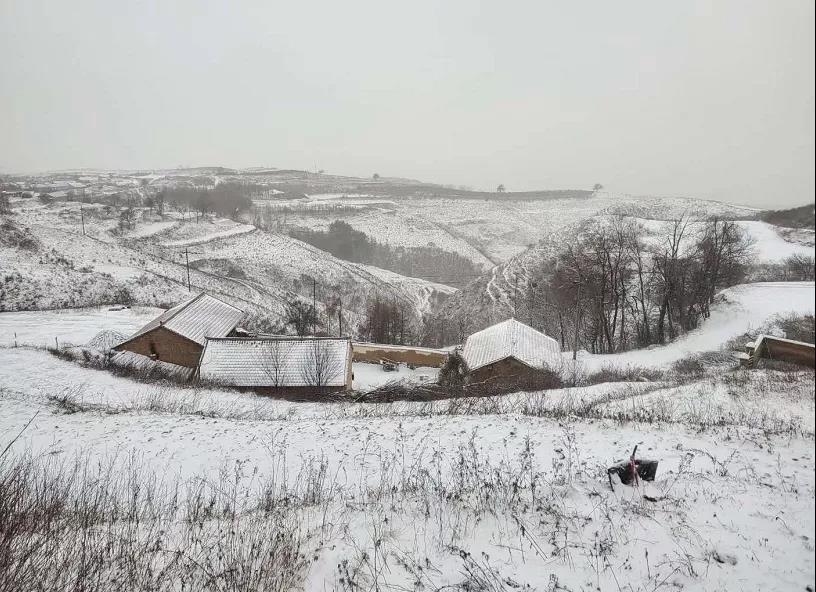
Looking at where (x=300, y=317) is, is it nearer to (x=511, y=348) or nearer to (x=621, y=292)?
(x=511, y=348)

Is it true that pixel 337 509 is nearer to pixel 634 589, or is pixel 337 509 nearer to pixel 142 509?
pixel 142 509

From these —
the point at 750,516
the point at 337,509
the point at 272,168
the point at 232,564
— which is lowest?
the point at 337,509

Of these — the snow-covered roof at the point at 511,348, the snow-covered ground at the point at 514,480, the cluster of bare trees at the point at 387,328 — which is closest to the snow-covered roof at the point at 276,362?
the snow-covered roof at the point at 511,348

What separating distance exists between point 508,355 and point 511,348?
Answer: 19.6 inches

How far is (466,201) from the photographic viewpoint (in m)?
116

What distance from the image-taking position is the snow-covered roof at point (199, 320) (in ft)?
63.3

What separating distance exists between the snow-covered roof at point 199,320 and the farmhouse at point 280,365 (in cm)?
237

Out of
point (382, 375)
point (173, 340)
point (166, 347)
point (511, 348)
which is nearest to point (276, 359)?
point (173, 340)

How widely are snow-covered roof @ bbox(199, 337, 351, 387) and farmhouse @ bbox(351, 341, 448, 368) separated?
18.0ft

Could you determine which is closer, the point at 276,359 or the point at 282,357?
the point at 276,359

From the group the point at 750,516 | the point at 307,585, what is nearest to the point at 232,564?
the point at 307,585

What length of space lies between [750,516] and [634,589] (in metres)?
0.87

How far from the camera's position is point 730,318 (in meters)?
7.15

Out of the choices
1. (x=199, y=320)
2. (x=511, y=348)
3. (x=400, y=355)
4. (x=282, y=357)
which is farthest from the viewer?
(x=400, y=355)
